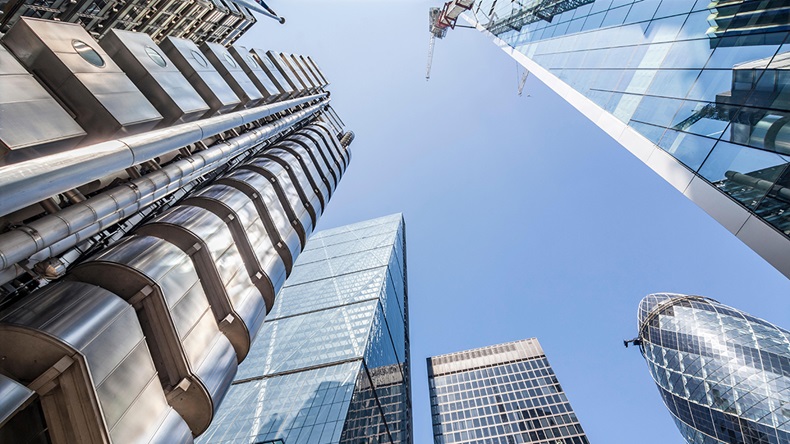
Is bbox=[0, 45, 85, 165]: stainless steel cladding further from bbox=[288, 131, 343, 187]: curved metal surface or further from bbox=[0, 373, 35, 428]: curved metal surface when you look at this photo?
bbox=[288, 131, 343, 187]: curved metal surface

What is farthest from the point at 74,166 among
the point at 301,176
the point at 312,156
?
the point at 312,156

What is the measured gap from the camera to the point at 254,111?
1733 centimetres

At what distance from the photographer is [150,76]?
12.0 m

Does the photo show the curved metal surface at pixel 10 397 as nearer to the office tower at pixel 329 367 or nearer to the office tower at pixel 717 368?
the office tower at pixel 329 367

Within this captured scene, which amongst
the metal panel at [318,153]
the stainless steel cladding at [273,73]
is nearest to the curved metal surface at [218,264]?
the metal panel at [318,153]

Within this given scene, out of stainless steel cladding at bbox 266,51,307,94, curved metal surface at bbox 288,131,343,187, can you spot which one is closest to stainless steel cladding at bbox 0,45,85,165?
curved metal surface at bbox 288,131,343,187

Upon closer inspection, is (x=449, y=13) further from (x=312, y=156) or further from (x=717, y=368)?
(x=717, y=368)

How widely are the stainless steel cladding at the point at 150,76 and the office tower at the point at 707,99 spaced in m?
17.3

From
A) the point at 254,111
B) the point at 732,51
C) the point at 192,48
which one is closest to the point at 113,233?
the point at 254,111

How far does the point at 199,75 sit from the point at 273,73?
10.2 meters

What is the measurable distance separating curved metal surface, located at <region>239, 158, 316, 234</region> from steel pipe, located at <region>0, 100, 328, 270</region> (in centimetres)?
379

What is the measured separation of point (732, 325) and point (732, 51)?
101 meters

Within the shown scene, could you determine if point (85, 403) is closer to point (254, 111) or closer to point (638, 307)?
point (254, 111)

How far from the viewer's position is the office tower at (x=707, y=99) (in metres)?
8.59
